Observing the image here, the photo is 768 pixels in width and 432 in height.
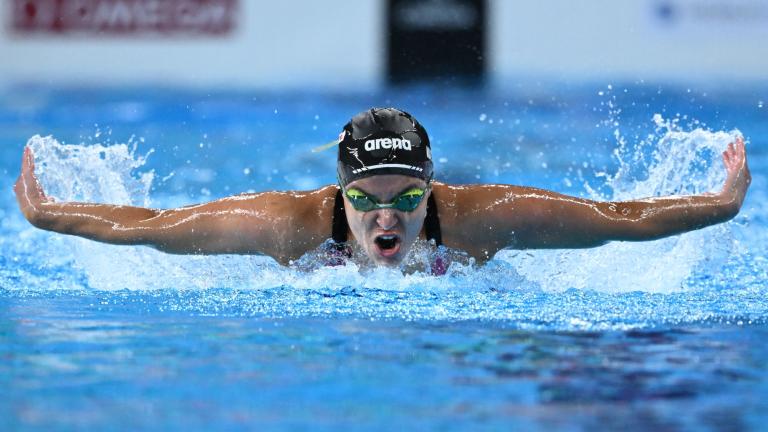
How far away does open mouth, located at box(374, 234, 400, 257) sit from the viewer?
355 cm

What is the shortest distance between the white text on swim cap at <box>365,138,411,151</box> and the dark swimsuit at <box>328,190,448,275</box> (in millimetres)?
267

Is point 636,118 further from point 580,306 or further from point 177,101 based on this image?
point 580,306

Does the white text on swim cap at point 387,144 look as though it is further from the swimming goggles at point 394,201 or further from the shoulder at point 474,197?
the shoulder at point 474,197

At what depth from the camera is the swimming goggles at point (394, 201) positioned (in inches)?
139

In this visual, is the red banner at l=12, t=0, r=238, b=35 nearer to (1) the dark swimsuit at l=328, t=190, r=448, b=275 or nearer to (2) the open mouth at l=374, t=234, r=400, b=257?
(1) the dark swimsuit at l=328, t=190, r=448, b=275

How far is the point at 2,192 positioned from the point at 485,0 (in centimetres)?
467

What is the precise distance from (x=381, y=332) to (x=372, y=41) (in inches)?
271

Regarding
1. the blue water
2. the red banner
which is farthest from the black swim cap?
the red banner

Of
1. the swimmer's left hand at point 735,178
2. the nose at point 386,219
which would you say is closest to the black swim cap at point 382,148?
the nose at point 386,219

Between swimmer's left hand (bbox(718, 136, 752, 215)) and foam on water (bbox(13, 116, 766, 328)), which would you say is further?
swimmer's left hand (bbox(718, 136, 752, 215))

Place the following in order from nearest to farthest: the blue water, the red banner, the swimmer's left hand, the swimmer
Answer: the blue water < the swimmer < the swimmer's left hand < the red banner

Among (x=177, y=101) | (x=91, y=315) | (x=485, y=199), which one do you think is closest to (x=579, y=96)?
(x=177, y=101)

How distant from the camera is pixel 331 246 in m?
3.79

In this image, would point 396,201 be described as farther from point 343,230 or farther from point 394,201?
point 343,230
